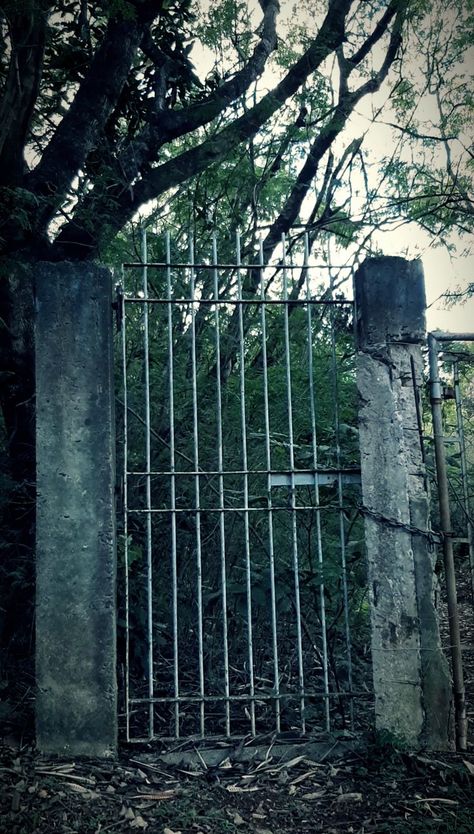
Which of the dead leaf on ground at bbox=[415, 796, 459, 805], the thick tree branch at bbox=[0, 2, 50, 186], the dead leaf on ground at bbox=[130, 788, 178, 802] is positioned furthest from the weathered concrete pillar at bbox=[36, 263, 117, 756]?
the thick tree branch at bbox=[0, 2, 50, 186]

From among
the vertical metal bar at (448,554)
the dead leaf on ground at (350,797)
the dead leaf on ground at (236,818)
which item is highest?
the vertical metal bar at (448,554)

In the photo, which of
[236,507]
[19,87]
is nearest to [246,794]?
[236,507]

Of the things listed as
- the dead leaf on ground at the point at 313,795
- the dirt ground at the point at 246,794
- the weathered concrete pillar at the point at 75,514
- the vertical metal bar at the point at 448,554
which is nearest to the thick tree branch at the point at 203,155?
the weathered concrete pillar at the point at 75,514

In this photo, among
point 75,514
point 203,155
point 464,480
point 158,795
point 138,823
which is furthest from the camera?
point 203,155

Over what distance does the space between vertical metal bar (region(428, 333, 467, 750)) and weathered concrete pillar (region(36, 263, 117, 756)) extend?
196 cm

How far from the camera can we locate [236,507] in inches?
194

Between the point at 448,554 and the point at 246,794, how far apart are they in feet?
5.72

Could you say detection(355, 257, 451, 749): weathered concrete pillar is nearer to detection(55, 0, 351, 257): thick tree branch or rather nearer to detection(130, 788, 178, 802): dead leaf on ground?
detection(130, 788, 178, 802): dead leaf on ground

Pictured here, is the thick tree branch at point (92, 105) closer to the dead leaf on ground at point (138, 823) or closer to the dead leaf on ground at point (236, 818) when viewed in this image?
the dead leaf on ground at point (138, 823)

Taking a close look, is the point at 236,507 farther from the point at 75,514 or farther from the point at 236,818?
the point at 236,818

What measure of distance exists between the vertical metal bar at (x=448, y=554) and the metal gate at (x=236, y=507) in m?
0.56

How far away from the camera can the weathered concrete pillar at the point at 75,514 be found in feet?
12.0

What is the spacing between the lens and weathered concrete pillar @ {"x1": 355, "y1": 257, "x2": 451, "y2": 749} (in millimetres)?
3795

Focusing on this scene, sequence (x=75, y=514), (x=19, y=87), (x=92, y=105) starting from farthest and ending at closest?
(x=92, y=105) < (x=19, y=87) < (x=75, y=514)
